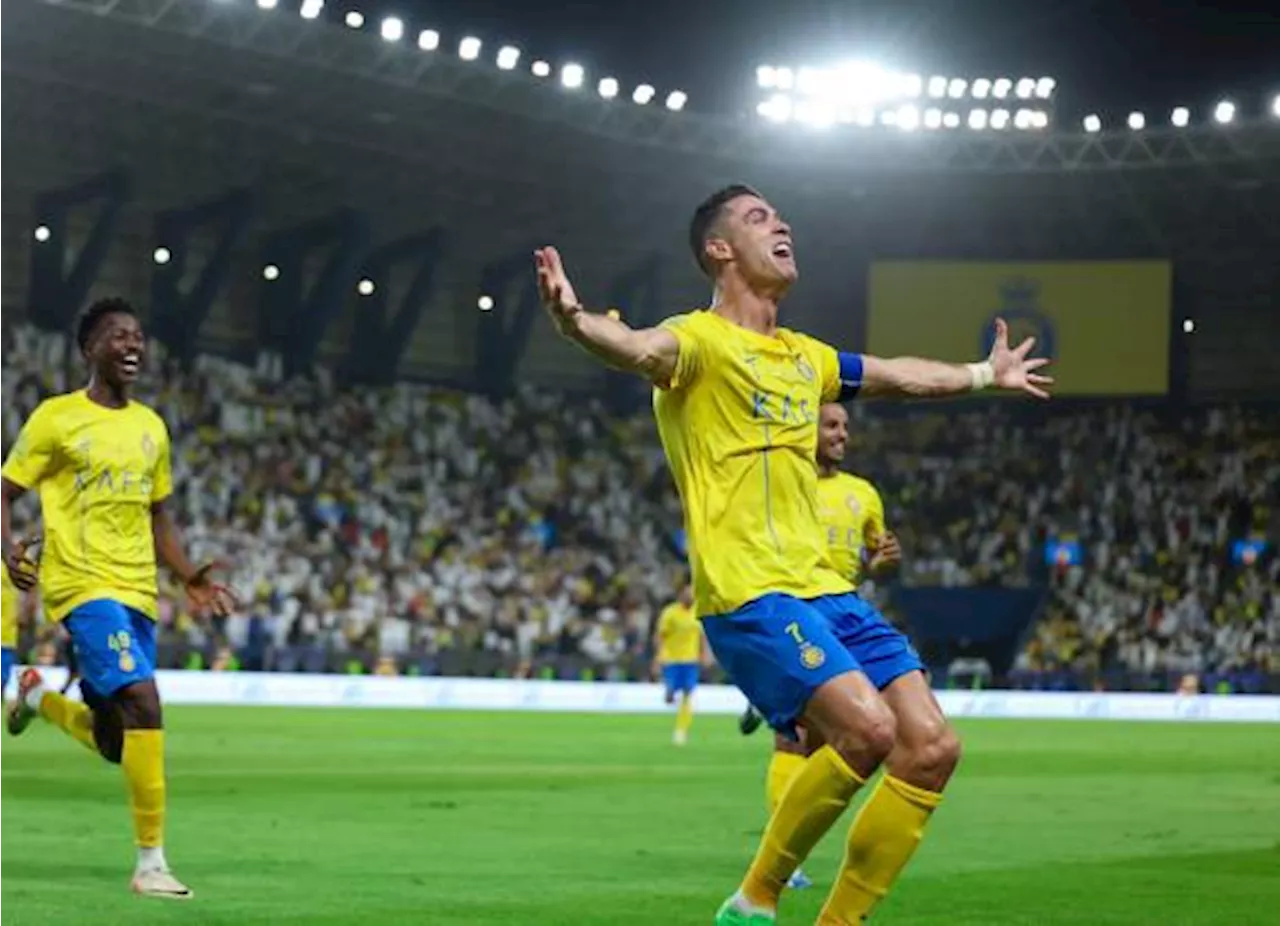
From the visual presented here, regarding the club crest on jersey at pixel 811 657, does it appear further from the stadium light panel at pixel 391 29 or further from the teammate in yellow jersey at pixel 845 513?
the stadium light panel at pixel 391 29

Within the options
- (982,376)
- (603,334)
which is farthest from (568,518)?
(603,334)

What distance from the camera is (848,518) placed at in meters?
13.6

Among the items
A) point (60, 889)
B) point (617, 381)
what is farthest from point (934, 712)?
point (617, 381)

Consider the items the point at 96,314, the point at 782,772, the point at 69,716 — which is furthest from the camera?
the point at 69,716

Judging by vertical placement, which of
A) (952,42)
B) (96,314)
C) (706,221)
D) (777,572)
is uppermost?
(952,42)

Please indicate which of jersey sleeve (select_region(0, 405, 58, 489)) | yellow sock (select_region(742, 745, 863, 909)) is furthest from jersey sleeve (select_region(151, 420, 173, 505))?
yellow sock (select_region(742, 745, 863, 909))

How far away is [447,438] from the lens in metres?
51.5

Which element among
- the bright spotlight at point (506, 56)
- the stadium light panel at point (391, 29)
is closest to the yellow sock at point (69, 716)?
the stadium light panel at point (391, 29)

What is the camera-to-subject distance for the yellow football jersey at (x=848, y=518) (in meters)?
13.5

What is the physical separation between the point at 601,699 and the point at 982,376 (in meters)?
33.1

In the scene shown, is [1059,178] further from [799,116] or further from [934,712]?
[934,712]

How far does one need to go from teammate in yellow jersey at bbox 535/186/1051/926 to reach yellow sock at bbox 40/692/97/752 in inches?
198

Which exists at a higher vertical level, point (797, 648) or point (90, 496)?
point (90, 496)

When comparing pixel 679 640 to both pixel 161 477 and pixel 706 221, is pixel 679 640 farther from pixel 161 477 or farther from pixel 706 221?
pixel 706 221
